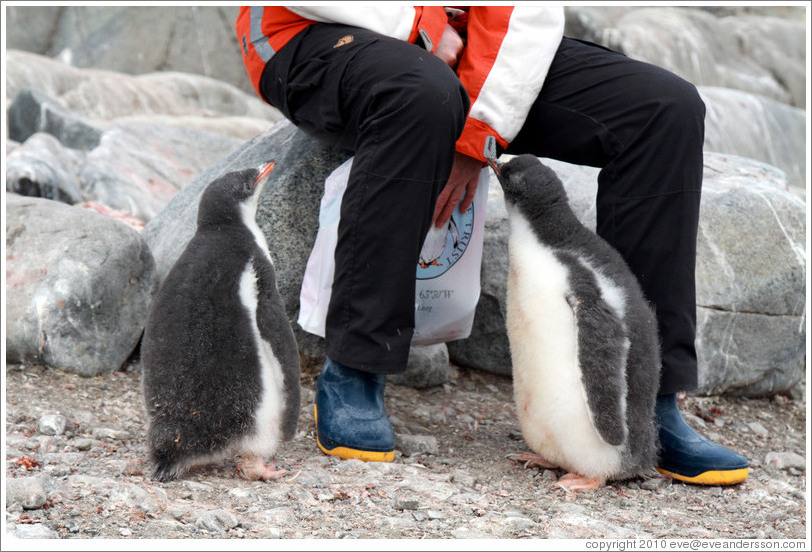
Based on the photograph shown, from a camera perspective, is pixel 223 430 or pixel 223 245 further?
pixel 223 245

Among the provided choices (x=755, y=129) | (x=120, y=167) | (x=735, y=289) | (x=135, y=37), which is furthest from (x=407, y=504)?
(x=135, y=37)

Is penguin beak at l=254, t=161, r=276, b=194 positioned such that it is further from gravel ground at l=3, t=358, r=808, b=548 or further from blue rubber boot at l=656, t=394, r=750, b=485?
blue rubber boot at l=656, t=394, r=750, b=485

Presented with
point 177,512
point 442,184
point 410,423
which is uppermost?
point 442,184

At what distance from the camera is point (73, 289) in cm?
290

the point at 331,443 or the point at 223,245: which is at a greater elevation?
the point at 223,245

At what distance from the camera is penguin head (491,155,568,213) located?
2477mm

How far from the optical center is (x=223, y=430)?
2.07 metres

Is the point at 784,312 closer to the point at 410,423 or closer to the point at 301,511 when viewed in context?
the point at 410,423

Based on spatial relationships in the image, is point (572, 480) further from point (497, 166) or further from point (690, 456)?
point (497, 166)

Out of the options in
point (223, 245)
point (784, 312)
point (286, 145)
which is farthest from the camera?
point (784, 312)

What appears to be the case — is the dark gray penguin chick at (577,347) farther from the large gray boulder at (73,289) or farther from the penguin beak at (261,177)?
the large gray boulder at (73,289)

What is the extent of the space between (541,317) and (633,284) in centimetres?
28

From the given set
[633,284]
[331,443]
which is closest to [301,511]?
[331,443]

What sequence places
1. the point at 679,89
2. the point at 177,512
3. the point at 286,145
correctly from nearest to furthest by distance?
the point at 177,512 < the point at 679,89 < the point at 286,145
